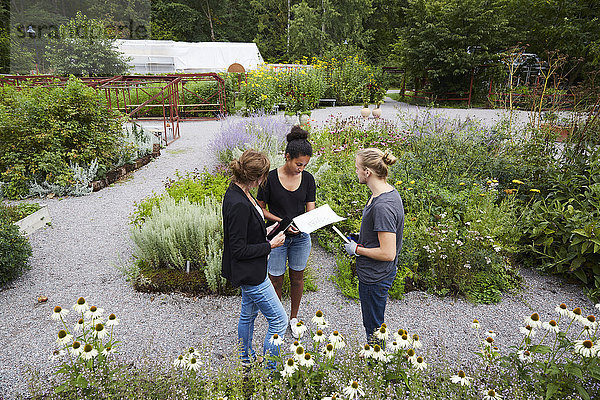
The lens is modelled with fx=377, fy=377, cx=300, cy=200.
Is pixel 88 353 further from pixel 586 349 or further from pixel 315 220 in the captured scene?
pixel 586 349

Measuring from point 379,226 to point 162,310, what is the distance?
2268 millimetres

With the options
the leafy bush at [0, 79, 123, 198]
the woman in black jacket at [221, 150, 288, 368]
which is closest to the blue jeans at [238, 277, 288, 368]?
the woman in black jacket at [221, 150, 288, 368]

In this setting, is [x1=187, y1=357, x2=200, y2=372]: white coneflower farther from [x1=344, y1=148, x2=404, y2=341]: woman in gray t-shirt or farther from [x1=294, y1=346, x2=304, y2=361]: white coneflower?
[x1=344, y1=148, x2=404, y2=341]: woman in gray t-shirt

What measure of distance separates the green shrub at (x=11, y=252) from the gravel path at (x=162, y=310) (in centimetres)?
11

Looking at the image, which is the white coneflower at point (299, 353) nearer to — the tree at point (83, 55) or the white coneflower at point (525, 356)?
the white coneflower at point (525, 356)

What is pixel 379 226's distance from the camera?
222 cm

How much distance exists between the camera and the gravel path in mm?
2932

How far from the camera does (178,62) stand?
83.3 ft

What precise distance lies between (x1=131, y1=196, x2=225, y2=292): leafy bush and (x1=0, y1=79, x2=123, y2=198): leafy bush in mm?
3451

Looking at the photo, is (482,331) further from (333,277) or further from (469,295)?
(333,277)

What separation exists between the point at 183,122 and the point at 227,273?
12.3 m

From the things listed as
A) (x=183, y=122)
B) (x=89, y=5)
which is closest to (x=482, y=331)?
(x=183, y=122)

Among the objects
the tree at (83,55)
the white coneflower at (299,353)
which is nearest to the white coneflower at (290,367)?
the white coneflower at (299,353)

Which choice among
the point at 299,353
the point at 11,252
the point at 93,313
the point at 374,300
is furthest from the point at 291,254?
the point at 11,252
